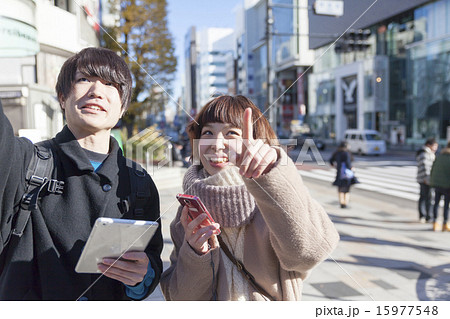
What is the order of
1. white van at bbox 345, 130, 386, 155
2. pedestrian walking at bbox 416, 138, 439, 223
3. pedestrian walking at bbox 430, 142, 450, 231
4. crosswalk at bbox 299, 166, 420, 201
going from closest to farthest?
pedestrian walking at bbox 430, 142, 450, 231 < pedestrian walking at bbox 416, 138, 439, 223 < crosswalk at bbox 299, 166, 420, 201 < white van at bbox 345, 130, 386, 155

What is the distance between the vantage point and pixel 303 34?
1.29m

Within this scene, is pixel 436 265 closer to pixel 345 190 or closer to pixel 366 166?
pixel 345 190

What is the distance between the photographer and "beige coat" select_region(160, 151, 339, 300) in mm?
855

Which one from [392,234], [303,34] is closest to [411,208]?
[392,234]

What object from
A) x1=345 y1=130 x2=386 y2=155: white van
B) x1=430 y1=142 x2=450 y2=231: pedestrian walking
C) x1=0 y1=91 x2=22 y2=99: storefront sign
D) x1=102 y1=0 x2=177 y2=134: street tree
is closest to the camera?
x1=0 y1=91 x2=22 y2=99: storefront sign

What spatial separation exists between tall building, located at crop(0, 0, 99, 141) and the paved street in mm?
420

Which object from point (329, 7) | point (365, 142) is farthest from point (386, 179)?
point (329, 7)

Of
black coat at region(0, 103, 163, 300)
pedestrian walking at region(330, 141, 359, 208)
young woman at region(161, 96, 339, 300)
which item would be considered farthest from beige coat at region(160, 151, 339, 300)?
pedestrian walking at region(330, 141, 359, 208)

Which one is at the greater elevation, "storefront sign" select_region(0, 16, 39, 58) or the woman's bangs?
"storefront sign" select_region(0, 16, 39, 58)

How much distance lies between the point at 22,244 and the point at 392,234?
460cm

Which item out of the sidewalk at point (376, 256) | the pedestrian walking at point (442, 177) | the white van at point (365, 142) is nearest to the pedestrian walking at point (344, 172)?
the sidewalk at point (376, 256)

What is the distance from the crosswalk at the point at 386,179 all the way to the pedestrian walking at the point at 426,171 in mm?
1952

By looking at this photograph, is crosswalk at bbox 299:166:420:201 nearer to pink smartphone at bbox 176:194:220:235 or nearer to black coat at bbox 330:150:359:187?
black coat at bbox 330:150:359:187

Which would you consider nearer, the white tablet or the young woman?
the white tablet
